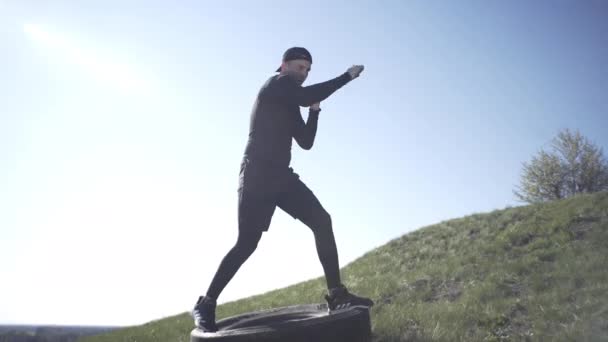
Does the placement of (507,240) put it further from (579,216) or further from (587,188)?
(587,188)

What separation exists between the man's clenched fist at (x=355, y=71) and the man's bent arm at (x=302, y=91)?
0.57 ft

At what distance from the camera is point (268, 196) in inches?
146

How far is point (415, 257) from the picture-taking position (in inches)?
455

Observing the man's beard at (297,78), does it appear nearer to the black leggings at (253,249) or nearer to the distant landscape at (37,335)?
the black leggings at (253,249)

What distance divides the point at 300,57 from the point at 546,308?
451cm

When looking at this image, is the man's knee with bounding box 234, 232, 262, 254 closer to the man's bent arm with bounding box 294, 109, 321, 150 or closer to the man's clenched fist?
the man's bent arm with bounding box 294, 109, 321, 150

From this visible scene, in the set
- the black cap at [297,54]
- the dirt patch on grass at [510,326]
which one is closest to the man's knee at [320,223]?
the black cap at [297,54]

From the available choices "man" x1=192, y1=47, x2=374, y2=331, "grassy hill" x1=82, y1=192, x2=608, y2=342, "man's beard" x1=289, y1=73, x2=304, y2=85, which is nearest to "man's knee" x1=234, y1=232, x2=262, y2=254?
"man" x1=192, y1=47, x2=374, y2=331

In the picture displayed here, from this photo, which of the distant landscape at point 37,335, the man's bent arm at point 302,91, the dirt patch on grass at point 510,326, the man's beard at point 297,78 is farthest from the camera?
the distant landscape at point 37,335

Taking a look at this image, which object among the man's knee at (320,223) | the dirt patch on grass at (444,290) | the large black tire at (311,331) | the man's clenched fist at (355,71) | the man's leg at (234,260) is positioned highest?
the man's clenched fist at (355,71)

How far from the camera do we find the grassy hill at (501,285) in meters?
4.56

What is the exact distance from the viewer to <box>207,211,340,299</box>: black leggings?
140 inches

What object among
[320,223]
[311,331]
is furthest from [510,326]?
[311,331]

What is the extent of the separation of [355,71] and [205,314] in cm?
276
